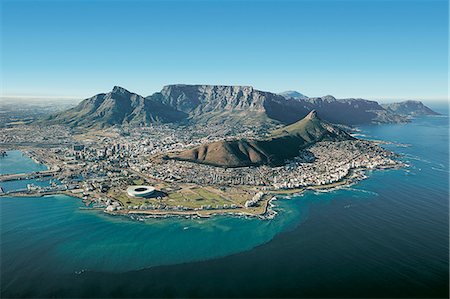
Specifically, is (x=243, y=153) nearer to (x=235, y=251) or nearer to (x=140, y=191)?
(x=140, y=191)

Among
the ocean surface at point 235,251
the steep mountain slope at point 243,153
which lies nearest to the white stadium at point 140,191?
the ocean surface at point 235,251

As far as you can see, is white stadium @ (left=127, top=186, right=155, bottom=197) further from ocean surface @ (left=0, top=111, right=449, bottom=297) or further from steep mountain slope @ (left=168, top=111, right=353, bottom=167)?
steep mountain slope @ (left=168, top=111, right=353, bottom=167)

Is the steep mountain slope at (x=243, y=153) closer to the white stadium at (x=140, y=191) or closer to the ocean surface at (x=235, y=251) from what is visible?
the white stadium at (x=140, y=191)

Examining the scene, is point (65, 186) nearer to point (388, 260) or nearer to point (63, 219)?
point (63, 219)

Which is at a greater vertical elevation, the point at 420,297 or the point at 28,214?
the point at 28,214

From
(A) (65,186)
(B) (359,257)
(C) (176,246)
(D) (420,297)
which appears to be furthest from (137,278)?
(A) (65,186)

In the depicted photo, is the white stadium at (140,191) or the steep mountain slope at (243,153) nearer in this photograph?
the white stadium at (140,191)
